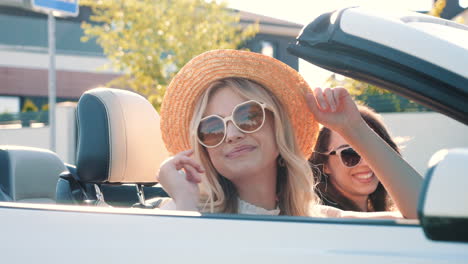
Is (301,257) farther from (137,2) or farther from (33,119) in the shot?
(33,119)

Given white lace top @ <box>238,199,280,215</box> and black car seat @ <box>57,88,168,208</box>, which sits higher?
black car seat @ <box>57,88,168,208</box>

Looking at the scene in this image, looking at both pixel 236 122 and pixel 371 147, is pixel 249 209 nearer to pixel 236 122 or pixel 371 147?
pixel 236 122

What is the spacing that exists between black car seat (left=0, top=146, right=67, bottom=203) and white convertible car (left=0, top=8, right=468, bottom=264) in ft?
3.62

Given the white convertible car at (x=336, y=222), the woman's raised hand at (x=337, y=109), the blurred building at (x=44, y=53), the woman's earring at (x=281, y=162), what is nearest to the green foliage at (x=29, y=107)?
the blurred building at (x=44, y=53)

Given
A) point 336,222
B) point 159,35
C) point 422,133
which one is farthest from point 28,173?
point 159,35

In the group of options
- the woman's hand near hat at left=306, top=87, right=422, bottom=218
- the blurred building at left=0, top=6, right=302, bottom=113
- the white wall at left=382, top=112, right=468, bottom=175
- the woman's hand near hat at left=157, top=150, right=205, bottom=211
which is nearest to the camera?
the woman's hand near hat at left=306, top=87, right=422, bottom=218

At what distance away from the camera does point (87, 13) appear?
22.4 m

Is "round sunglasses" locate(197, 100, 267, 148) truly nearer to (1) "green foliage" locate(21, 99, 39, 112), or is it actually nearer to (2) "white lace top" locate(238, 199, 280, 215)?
(2) "white lace top" locate(238, 199, 280, 215)

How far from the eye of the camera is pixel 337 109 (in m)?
2.08

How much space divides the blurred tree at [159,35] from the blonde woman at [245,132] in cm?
1087

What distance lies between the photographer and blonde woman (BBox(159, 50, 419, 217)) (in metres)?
2.06

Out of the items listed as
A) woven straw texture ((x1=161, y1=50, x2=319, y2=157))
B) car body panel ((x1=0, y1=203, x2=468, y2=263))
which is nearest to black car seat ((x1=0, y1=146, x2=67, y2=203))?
woven straw texture ((x1=161, y1=50, x2=319, y2=157))

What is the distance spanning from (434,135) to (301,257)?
8644 millimetres

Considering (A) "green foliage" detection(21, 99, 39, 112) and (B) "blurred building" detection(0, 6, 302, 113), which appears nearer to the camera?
(A) "green foliage" detection(21, 99, 39, 112)
